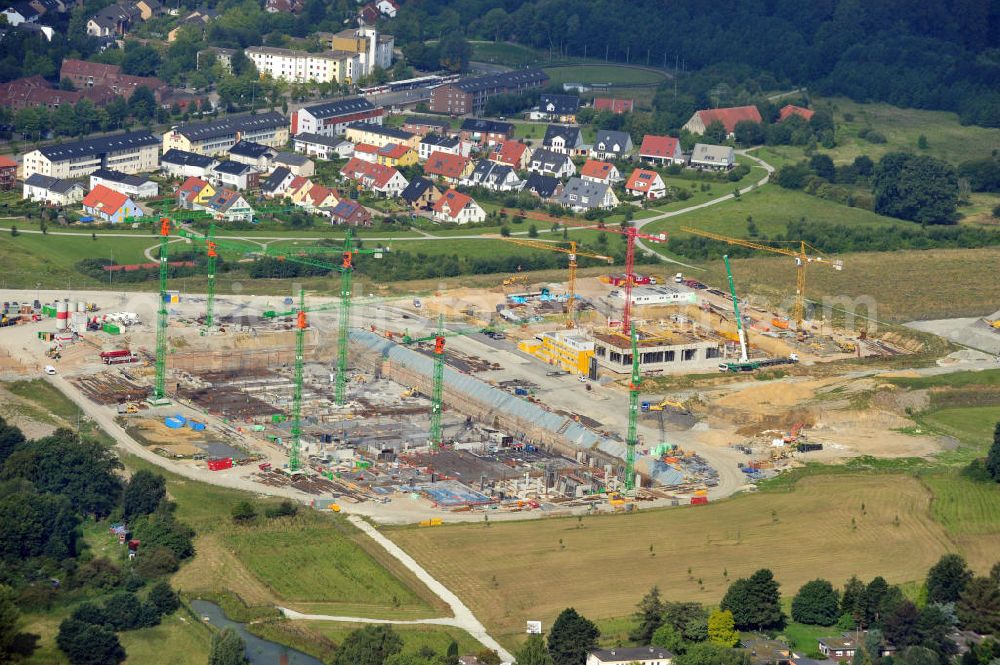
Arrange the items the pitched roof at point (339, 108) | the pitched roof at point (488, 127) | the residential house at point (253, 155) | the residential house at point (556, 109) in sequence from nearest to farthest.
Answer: the residential house at point (253, 155) < the pitched roof at point (339, 108) < the pitched roof at point (488, 127) < the residential house at point (556, 109)

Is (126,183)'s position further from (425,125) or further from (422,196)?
(425,125)

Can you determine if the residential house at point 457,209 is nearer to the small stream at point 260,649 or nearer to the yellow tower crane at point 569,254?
the yellow tower crane at point 569,254

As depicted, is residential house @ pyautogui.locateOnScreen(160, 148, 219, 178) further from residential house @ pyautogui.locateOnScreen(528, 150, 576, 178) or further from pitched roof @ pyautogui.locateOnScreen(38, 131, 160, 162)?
residential house @ pyautogui.locateOnScreen(528, 150, 576, 178)

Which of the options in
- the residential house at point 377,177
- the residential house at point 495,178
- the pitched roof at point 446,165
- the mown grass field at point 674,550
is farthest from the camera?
the pitched roof at point 446,165

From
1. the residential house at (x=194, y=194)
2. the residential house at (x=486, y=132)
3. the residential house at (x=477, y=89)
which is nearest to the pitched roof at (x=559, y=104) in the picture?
the residential house at (x=477, y=89)

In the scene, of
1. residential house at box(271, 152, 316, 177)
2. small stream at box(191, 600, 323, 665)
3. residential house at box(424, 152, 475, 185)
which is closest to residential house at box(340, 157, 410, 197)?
residential house at box(271, 152, 316, 177)

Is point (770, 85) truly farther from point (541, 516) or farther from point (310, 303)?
point (541, 516)

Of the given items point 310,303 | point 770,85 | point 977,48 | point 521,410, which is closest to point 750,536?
point 521,410
